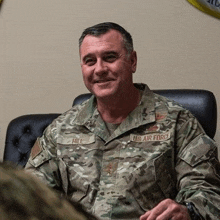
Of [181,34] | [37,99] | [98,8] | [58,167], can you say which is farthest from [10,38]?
[58,167]

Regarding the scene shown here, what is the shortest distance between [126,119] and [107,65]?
0.73ft

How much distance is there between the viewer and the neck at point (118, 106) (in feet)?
4.99

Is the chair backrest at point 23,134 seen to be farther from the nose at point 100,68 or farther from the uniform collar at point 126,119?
the nose at point 100,68

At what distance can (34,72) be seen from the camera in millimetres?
2479

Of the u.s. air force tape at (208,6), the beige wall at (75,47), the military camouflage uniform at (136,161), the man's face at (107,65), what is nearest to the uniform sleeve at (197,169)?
the military camouflage uniform at (136,161)

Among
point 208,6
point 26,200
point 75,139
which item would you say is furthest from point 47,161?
point 26,200

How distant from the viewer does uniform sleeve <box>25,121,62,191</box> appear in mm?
1537

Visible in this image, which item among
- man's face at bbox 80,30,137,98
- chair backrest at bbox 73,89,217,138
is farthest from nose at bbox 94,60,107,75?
chair backrest at bbox 73,89,217,138

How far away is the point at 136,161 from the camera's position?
1400 millimetres

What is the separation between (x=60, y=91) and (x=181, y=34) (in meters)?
0.79

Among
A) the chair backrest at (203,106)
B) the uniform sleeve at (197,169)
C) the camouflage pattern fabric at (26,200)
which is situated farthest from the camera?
the chair backrest at (203,106)

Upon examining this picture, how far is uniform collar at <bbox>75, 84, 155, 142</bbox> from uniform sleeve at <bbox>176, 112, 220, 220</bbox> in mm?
128

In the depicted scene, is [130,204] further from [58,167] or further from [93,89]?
[93,89]

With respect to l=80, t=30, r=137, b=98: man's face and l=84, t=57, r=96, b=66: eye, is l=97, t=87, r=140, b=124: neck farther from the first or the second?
l=84, t=57, r=96, b=66: eye
